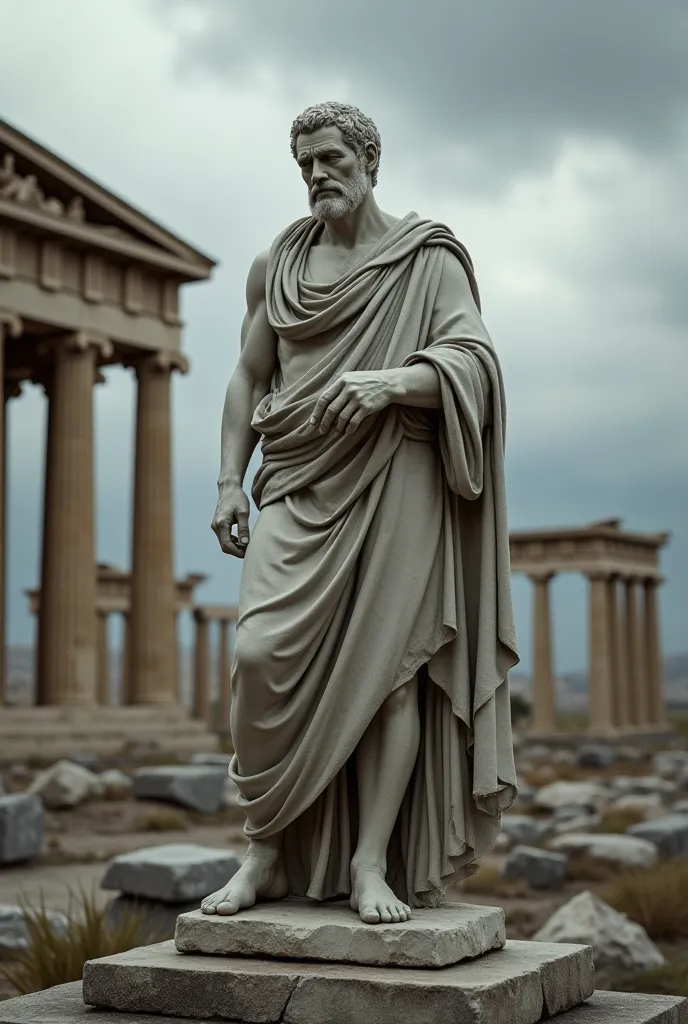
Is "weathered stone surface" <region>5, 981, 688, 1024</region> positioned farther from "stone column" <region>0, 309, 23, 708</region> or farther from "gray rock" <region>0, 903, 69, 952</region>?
"stone column" <region>0, 309, 23, 708</region>

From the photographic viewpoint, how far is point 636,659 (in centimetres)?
4869

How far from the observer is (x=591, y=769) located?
3064 cm

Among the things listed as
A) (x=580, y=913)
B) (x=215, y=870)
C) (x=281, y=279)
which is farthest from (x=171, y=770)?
(x=281, y=279)

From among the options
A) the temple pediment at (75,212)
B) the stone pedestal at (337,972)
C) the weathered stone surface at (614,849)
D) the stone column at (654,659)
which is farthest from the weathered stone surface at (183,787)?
the stone column at (654,659)

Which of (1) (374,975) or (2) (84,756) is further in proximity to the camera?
(2) (84,756)

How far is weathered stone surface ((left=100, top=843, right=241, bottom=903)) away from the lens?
9.00 meters

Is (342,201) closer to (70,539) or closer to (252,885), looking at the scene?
(252,885)

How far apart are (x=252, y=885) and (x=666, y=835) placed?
9912mm

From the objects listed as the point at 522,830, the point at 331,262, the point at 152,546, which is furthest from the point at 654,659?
the point at 331,262

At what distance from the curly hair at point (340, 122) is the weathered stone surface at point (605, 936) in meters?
5.18

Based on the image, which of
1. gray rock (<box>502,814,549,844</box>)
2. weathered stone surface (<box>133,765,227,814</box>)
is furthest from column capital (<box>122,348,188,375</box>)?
gray rock (<box>502,814,549,844</box>)

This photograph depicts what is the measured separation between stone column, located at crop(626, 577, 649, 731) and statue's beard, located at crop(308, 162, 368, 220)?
44.4 metres

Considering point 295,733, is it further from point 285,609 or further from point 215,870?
point 215,870

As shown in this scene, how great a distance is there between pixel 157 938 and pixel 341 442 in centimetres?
511
